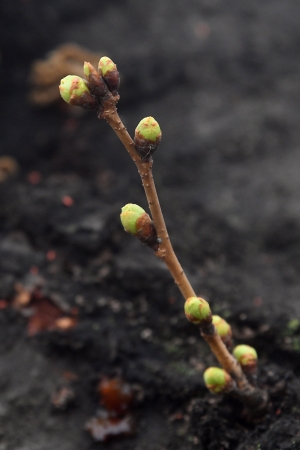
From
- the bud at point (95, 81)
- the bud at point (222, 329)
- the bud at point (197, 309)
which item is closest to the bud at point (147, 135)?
the bud at point (95, 81)

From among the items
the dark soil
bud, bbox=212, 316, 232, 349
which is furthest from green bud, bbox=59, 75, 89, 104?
the dark soil

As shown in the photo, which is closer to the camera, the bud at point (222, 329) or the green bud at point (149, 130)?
the green bud at point (149, 130)

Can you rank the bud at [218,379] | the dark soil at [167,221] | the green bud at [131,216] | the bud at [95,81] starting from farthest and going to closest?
the dark soil at [167,221], the bud at [218,379], the green bud at [131,216], the bud at [95,81]

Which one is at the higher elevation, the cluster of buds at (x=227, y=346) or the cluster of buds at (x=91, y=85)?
the cluster of buds at (x=91, y=85)

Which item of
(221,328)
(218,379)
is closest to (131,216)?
(221,328)

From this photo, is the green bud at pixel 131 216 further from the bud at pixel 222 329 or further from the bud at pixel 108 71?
the bud at pixel 222 329

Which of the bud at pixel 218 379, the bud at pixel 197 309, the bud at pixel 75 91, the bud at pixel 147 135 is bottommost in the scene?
the bud at pixel 218 379
